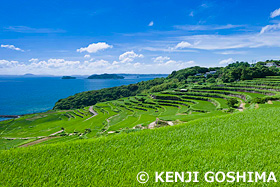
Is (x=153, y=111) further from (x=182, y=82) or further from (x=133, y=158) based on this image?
(x=182, y=82)

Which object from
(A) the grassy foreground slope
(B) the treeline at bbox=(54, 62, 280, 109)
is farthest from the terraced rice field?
(A) the grassy foreground slope

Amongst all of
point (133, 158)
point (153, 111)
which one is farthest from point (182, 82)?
point (133, 158)

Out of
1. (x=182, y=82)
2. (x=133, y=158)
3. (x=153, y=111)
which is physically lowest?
(x=153, y=111)

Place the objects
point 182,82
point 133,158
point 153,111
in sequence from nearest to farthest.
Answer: point 133,158, point 153,111, point 182,82

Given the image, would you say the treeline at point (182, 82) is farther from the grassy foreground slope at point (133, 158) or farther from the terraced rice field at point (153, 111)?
the grassy foreground slope at point (133, 158)

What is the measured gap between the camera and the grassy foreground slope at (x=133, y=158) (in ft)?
13.8

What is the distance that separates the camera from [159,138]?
6.79 m

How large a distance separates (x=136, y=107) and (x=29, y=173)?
41.3 metres

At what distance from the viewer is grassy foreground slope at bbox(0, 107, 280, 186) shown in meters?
4.21

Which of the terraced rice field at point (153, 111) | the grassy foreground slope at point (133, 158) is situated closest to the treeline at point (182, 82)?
the terraced rice field at point (153, 111)

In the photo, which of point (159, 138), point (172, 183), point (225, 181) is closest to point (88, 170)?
point (172, 183)

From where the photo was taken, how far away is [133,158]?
16.7 feet

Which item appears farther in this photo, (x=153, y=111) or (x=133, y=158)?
(x=153, y=111)

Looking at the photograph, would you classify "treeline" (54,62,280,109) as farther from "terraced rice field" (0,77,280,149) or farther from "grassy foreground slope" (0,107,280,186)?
"grassy foreground slope" (0,107,280,186)
